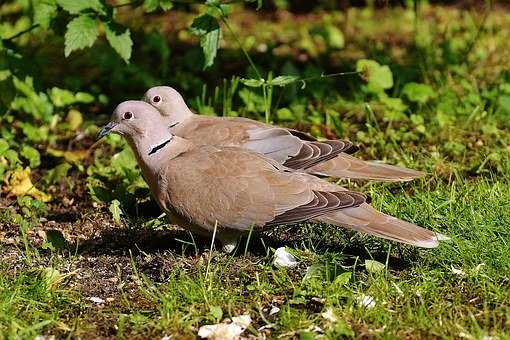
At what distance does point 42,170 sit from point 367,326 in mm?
2633

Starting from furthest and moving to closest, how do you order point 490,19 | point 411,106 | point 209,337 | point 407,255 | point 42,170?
point 490,19 < point 411,106 < point 42,170 < point 407,255 < point 209,337

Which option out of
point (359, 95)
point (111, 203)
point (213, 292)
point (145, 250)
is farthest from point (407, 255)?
point (359, 95)

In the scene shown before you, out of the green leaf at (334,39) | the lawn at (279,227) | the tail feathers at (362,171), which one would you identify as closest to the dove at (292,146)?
the tail feathers at (362,171)

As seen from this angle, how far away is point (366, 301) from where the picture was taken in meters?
3.81

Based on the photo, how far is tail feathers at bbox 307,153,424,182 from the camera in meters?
4.86

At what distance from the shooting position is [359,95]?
250 inches

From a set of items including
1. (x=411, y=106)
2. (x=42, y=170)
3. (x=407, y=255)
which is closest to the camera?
(x=407, y=255)

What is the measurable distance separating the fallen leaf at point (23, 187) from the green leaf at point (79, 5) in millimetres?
860

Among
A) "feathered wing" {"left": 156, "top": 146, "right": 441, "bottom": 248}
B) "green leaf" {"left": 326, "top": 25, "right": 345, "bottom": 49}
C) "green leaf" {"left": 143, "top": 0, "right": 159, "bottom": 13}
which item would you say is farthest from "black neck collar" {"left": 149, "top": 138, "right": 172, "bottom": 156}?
"green leaf" {"left": 326, "top": 25, "right": 345, "bottom": 49}

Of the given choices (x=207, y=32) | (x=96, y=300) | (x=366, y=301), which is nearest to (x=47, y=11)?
(x=207, y=32)

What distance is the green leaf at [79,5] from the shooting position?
5191 millimetres

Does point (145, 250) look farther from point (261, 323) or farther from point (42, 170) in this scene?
point (42, 170)

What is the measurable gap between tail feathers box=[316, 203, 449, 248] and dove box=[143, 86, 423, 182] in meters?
0.62

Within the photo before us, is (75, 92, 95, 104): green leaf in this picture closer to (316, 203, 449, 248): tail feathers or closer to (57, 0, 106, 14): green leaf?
(57, 0, 106, 14): green leaf
